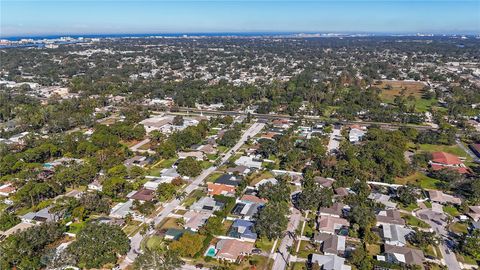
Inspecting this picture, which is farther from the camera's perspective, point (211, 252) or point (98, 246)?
point (211, 252)

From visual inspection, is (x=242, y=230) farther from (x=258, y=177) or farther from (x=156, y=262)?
(x=258, y=177)

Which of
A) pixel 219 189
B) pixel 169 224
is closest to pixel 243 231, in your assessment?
pixel 169 224

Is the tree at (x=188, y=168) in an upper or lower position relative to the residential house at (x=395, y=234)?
upper

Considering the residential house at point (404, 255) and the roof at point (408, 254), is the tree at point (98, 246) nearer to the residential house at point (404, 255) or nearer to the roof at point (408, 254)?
the residential house at point (404, 255)

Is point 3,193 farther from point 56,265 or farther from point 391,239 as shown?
point 391,239

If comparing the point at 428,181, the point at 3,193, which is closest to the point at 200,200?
the point at 3,193

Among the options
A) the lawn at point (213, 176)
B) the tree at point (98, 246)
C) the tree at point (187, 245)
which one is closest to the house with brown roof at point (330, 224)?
the tree at point (187, 245)
